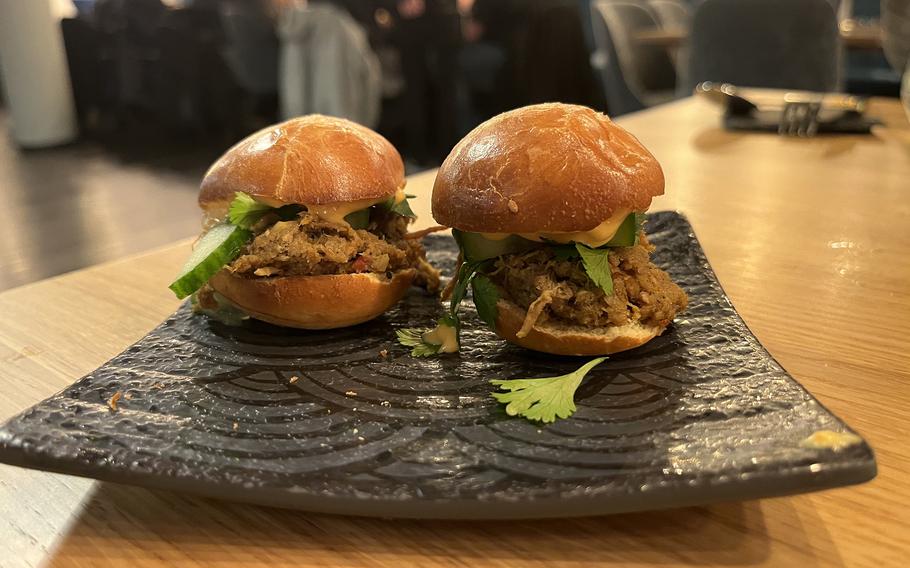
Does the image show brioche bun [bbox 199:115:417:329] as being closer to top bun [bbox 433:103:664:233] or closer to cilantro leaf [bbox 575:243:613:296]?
top bun [bbox 433:103:664:233]

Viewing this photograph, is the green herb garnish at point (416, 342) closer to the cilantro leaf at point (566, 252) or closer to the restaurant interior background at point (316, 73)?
the cilantro leaf at point (566, 252)

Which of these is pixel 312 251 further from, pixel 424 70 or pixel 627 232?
pixel 424 70

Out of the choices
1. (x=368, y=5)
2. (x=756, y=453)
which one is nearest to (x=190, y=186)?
(x=368, y=5)

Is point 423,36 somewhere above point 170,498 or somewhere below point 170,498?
above

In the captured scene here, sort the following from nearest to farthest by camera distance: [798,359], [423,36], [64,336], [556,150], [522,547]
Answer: [522,547] → [556,150] → [798,359] → [64,336] → [423,36]

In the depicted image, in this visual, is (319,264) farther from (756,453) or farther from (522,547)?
(756,453)

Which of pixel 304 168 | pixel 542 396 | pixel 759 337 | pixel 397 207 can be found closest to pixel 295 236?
pixel 304 168

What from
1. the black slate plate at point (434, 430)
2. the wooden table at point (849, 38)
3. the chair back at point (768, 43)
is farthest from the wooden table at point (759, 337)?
the wooden table at point (849, 38)
